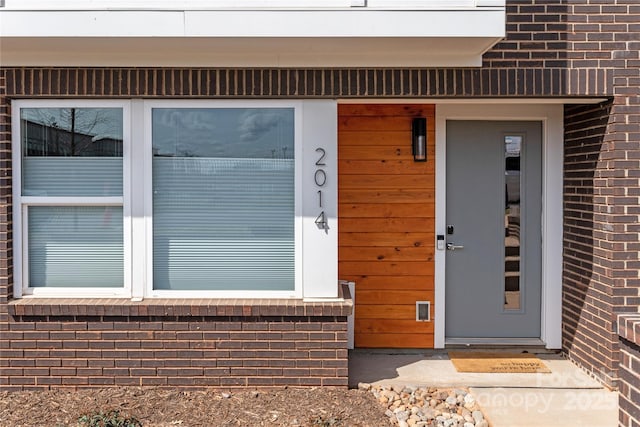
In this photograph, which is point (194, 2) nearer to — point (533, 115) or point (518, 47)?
point (518, 47)

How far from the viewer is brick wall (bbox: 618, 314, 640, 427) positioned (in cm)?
270

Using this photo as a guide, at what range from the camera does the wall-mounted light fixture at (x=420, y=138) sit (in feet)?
18.4

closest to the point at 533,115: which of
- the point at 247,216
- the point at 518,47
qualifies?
the point at 518,47

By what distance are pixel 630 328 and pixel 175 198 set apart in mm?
3357

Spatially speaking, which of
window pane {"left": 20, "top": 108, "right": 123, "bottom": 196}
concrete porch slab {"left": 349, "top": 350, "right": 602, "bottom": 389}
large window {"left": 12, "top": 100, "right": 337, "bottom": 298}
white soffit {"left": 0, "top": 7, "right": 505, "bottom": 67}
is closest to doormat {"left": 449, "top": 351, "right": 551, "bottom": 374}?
concrete porch slab {"left": 349, "top": 350, "right": 602, "bottom": 389}

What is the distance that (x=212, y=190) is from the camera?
4766mm

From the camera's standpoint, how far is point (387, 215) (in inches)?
226

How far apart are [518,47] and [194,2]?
2496mm

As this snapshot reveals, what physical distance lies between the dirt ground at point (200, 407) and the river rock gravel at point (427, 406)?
0.11 metres

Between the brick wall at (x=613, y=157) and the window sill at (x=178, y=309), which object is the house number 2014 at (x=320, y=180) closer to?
the window sill at (x=178, y=309)

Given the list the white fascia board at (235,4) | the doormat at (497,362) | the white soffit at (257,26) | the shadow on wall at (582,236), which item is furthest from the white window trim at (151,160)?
the shadow on wall at (582,236)

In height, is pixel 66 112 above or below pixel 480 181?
above

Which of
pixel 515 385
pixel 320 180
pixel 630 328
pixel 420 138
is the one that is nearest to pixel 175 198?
pixel 320 180

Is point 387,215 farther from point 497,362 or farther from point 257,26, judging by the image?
point 257,26
